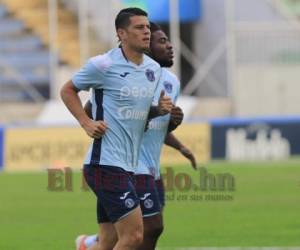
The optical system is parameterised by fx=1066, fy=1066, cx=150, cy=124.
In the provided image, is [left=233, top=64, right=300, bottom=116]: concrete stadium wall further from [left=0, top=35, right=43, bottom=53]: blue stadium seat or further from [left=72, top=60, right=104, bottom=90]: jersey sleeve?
[left=72, top=60, right=104, bottom=90]: jersey sleeve

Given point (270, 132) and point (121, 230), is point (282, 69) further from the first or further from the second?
point (121, 230)

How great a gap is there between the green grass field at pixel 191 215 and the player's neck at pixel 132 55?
4.37m

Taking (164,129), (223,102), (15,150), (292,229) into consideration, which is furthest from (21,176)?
(164,129)

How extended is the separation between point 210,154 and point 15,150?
222 inches

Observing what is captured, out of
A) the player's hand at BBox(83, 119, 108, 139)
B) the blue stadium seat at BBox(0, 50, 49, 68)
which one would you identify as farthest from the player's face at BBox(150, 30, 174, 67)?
the blue stadium seat at BBox(0, 50, 49, 68)

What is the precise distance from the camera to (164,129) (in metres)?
10.5

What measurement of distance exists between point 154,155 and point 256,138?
2075cm

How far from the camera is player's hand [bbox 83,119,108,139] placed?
871 centimetres

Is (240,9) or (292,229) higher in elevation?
(240,9)

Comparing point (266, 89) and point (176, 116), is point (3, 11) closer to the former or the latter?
point (266, 89)

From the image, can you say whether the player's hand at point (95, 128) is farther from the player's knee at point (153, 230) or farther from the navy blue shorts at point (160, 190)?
the navy blue shorts at point (160, 190)

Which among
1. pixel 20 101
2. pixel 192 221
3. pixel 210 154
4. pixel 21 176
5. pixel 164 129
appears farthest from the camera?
pixel 20 101

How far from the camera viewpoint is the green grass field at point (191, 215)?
13.7 m

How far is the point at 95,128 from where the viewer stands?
8719mm
